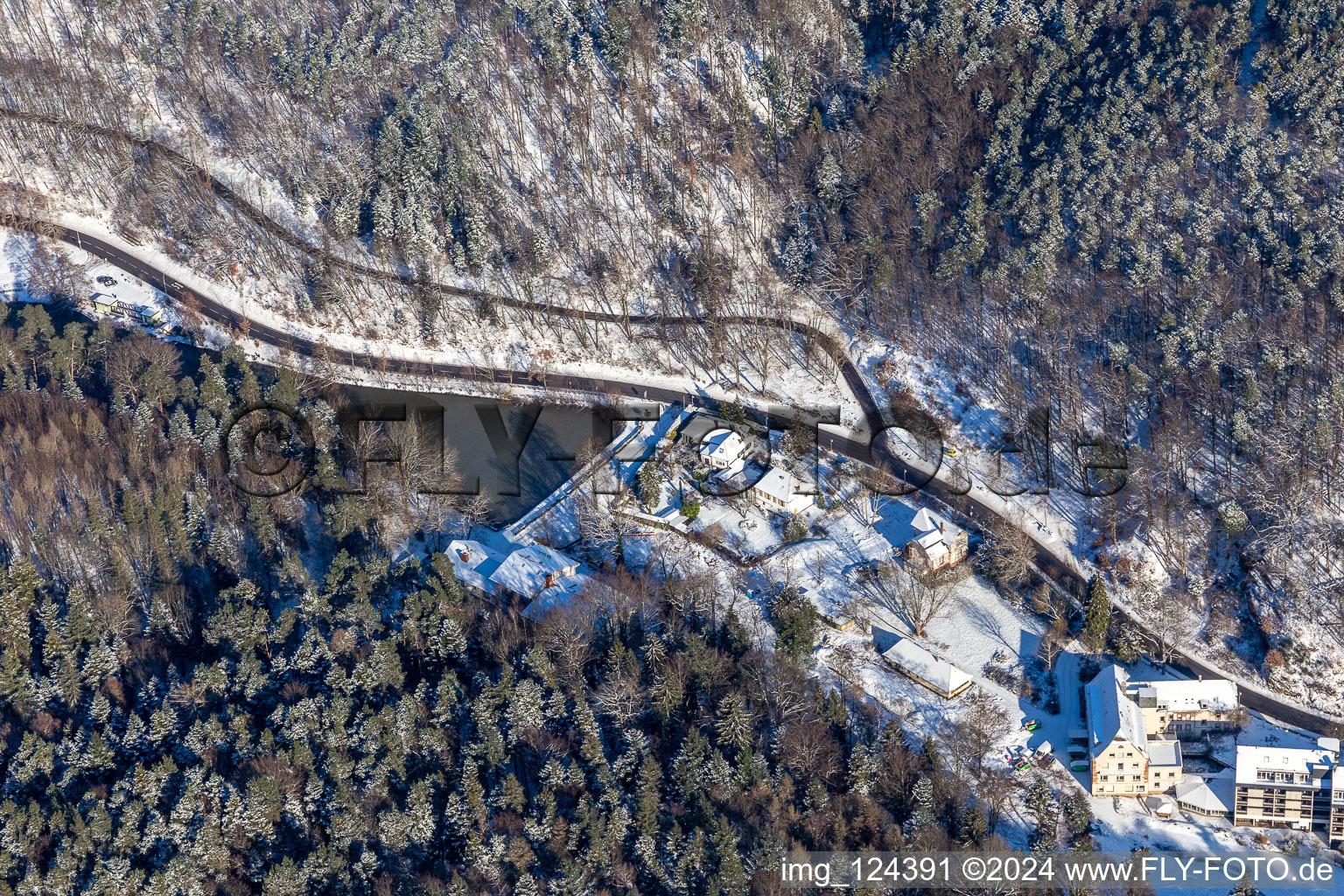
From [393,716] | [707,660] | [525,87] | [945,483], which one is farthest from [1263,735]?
[525,87]

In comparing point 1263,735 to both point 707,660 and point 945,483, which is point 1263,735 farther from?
point 707,660

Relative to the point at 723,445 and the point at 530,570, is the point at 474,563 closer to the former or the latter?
the point at 530,570

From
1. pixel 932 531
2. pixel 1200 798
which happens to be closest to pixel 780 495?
pixel 932 531

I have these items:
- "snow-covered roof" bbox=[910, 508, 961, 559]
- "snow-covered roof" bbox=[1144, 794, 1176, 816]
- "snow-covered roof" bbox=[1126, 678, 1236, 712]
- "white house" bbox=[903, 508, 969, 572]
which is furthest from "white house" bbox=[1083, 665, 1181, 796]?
"snow-covered roof" bbox=[910, 508, 961, 559]

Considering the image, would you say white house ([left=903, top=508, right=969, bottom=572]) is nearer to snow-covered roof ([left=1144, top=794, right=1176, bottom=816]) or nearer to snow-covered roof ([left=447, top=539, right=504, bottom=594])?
snow-covered roof ([left=1144, top=794, right=1176, bottom=816])

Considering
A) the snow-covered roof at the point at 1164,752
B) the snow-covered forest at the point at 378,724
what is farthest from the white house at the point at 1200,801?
the snow-covered forest at the point at 378,724

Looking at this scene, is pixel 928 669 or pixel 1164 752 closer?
pixel 1164 752
